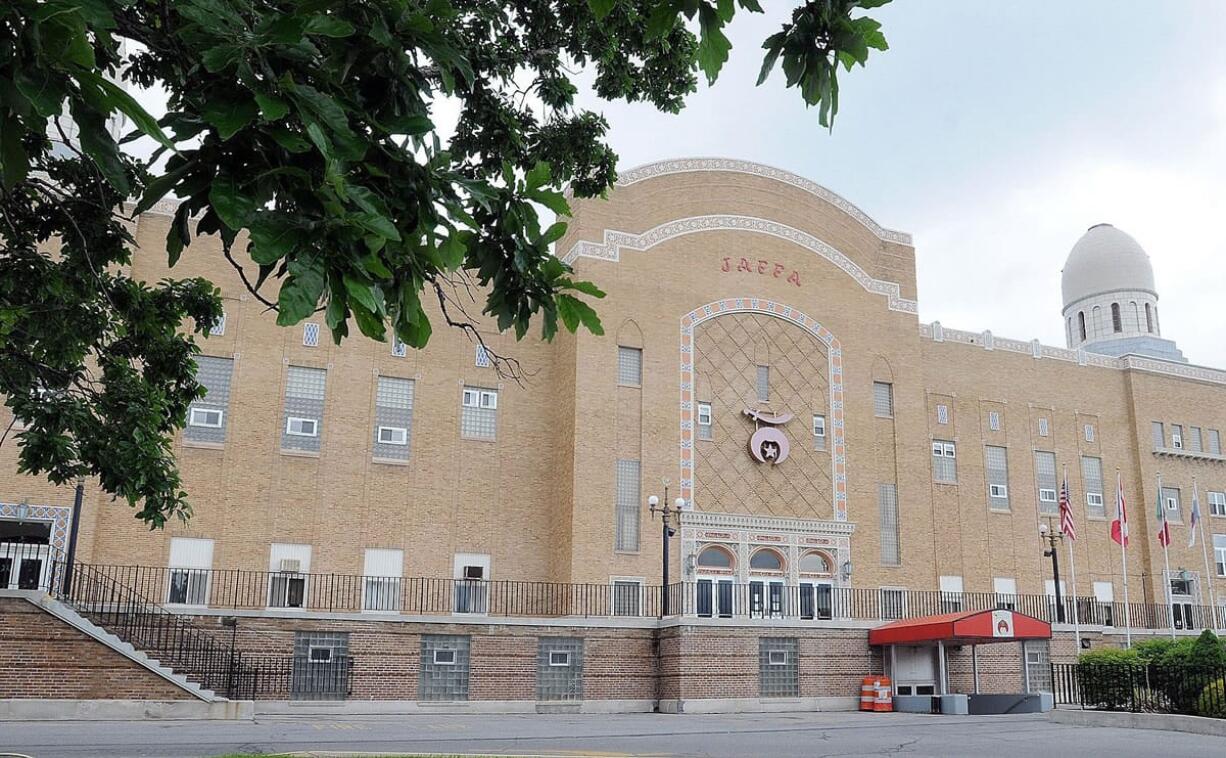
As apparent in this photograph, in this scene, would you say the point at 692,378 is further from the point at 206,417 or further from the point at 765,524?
the point at 206,417

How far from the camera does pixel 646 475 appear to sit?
31.8 meters

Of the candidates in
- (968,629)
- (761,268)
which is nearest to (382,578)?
(968,629)

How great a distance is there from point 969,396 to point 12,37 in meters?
39.6

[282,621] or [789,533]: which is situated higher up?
[789,533]

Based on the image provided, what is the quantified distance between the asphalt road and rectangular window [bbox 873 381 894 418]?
15320 mm

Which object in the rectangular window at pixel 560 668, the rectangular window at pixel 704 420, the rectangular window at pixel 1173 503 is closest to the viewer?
the rectangular window at pixel 560 668

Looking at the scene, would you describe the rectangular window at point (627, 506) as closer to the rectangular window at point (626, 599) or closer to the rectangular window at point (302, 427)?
the rectangular window at point (626, 599)

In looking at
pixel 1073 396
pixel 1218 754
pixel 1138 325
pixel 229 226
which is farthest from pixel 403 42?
pixel 1138 325

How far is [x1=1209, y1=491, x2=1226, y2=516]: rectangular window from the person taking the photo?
43281 mm

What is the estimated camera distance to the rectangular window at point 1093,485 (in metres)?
41.1

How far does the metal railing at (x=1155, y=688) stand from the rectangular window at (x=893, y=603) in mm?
12128

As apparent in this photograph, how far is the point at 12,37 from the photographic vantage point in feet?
12.0

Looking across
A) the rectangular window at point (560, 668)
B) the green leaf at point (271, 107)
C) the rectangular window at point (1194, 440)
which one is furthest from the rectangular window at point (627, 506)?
the green leaf at point (271, 107)

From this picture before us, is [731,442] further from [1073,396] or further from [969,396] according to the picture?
A: [1073,396]
